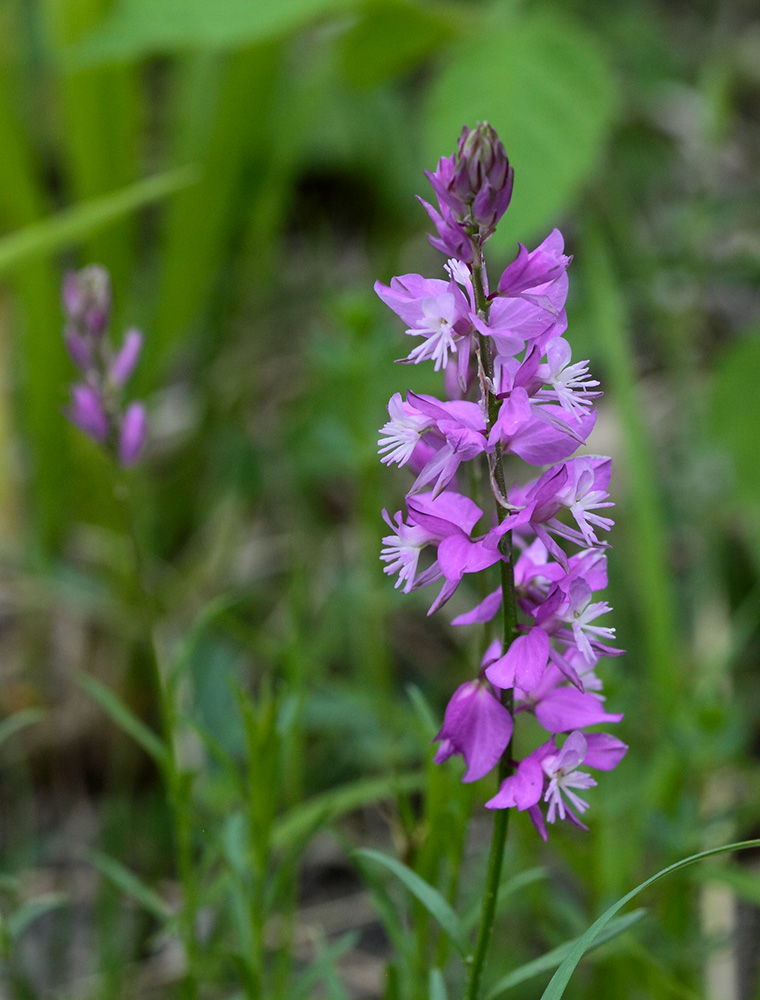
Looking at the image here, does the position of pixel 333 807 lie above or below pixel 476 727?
below

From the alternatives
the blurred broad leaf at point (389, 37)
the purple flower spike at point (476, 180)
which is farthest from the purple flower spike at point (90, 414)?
the blurred broad leaf at point (389, 37)

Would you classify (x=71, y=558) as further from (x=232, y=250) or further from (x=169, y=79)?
(x=169, y=79)

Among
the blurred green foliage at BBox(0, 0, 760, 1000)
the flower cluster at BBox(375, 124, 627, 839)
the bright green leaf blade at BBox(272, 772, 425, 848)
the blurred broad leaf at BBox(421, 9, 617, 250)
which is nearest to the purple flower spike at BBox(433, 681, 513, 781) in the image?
the flower cluster at BBox(375, 124, 627, 839)

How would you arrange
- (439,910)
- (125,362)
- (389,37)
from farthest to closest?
(389,37) → (125,362) → (439,910)

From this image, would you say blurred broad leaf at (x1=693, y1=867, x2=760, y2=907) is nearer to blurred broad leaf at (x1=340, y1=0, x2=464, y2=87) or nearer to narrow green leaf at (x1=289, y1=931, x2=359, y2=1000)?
narrow green leaf at (x1=289, y1=931, x2=359, y2=1000)

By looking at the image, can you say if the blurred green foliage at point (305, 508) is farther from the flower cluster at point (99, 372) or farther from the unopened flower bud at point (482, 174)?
the unopened flower bud at point (482, 174)

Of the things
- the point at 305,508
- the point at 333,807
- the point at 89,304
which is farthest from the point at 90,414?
the point at 305,508

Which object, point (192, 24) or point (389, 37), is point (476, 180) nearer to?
point (192, 24)

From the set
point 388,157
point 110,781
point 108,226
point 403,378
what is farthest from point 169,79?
point 110,781
